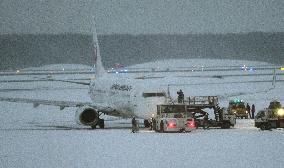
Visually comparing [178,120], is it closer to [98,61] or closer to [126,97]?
[126,97]

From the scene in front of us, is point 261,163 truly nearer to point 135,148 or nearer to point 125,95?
point 135,148

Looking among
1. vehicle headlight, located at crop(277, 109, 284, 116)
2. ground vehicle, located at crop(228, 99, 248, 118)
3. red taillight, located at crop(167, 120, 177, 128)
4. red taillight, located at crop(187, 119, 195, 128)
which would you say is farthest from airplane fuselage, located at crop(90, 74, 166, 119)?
ground vehicle, located at crop(228, 99, 248, 118)

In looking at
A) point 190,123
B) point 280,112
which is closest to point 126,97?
point 190,123

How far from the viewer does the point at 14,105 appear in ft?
305

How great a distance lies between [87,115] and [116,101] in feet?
9.35

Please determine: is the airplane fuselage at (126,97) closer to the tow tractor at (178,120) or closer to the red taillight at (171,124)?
the tow tractor at (178,120)

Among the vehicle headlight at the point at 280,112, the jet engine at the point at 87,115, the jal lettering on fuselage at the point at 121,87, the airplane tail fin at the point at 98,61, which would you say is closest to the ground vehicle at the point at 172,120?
the jal lettering on fuselage at the point at 121,87

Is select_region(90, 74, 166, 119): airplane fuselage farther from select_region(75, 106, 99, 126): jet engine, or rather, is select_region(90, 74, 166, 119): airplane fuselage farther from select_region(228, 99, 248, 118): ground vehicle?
select_region(228, 99, 248, 118): ground vehicle

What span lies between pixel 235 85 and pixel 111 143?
9263cm

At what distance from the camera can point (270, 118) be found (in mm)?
49250

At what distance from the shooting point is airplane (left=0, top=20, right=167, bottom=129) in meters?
49.2

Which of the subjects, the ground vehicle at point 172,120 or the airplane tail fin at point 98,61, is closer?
the ground vehicle at point 172,120

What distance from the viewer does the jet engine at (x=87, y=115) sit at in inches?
2136

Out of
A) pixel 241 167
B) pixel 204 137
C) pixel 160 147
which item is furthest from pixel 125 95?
pixel 241 167
